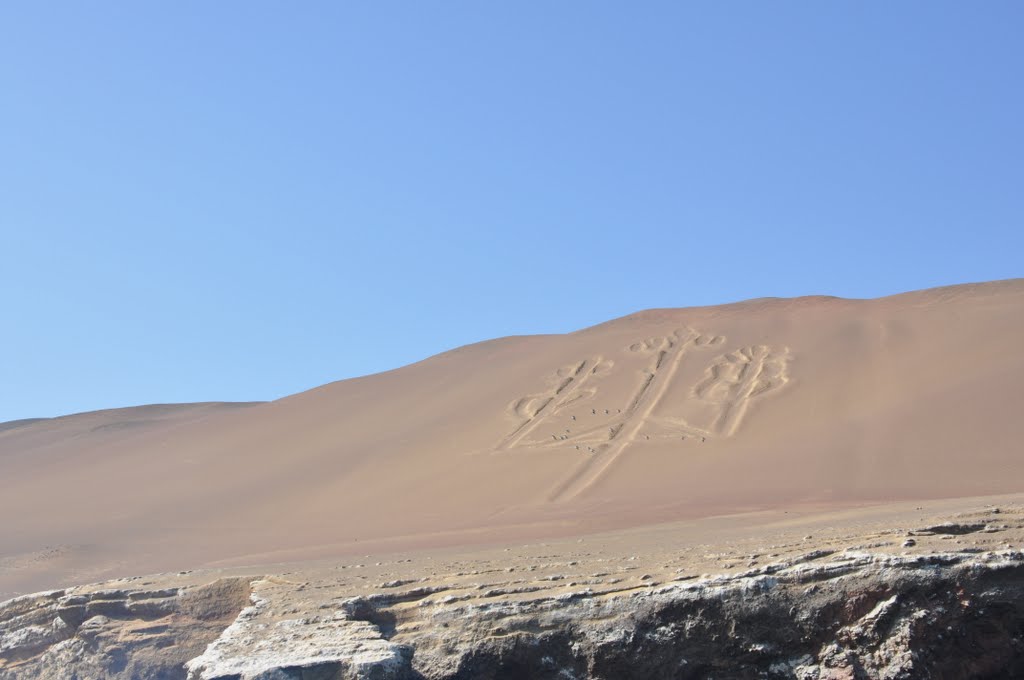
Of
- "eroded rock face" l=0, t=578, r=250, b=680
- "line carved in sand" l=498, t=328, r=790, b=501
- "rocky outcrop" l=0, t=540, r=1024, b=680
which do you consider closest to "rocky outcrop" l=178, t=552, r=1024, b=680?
"rocky outcrop" l=0, t=540, r=1024, b=680

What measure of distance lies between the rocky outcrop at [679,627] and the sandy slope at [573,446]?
8.19m

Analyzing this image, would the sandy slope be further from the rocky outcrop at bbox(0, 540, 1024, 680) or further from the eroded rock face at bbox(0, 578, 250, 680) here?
the rocky outcrop at bbox(0, 540, 1024, 680)

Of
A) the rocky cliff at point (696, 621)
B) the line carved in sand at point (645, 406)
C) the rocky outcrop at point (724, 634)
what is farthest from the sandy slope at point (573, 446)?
the rocky outcrop at point (724, 634)

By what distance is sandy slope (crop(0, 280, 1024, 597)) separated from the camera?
17094 mm

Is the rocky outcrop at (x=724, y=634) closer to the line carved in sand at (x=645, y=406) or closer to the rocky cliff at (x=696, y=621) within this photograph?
the rocky cliff at (x=696, y=621)

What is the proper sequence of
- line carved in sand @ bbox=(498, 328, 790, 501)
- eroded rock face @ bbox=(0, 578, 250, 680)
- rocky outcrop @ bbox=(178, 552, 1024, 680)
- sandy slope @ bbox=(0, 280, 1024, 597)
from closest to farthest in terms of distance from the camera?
rocky outcrop @ bbox=(178, 552, 1024, 680), eroded rock face @ bbox=(0, 578, 250, 680), sandy slope @ bbox=(0, 280, 1024, 597), line carved in sand @ bbox=(498, 328, 790, 501)

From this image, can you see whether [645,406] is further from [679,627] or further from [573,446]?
[679,627]

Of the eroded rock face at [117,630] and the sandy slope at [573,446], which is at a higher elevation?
the sandy slope at [573,446]

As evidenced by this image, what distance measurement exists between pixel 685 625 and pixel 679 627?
0.04m

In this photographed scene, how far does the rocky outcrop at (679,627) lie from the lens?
20.1 ft

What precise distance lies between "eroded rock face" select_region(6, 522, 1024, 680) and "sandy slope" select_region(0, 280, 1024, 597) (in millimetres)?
8111

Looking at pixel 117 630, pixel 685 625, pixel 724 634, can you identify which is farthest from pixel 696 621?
pixel 117 630

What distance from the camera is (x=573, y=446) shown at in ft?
69.3

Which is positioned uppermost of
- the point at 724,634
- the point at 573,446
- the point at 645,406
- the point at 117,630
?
the point at 645,406
